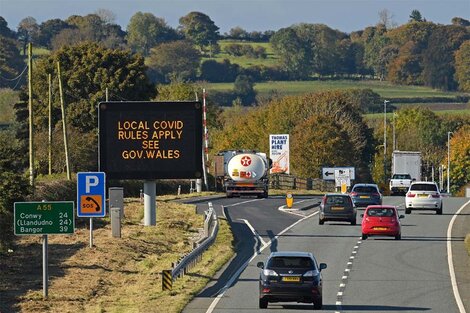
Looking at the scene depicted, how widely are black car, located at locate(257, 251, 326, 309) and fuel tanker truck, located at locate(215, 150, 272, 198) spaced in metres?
49.0

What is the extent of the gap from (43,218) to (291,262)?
7418 millimetres

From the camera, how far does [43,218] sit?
36375 mm

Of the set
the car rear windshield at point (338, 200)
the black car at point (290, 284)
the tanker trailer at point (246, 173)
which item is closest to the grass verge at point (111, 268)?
the black car at point (290, 284)

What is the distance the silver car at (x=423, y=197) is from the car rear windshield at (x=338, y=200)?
8.45m

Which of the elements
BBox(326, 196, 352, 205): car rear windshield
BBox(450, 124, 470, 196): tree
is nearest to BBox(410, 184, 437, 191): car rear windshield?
BBox(326, 196, 352, 205): car rear windshield

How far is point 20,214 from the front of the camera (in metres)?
36.2

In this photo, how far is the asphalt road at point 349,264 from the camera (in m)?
34.3

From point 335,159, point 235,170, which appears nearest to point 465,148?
point 335,159

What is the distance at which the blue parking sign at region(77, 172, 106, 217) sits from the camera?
4512 centimetres

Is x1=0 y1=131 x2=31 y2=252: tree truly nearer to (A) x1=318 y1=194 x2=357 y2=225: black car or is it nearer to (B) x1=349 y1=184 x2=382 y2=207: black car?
(A) x1=318 y1=194 x2=357 y2=225: black car

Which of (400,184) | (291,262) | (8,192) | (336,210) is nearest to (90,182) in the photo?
(8,192)

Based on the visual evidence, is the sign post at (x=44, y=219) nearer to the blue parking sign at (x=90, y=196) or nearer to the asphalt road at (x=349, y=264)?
the asphalt road at (x=349, y=264)

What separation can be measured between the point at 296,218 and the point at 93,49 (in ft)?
161

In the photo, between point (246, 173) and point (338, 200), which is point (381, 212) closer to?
point (338, 200)
